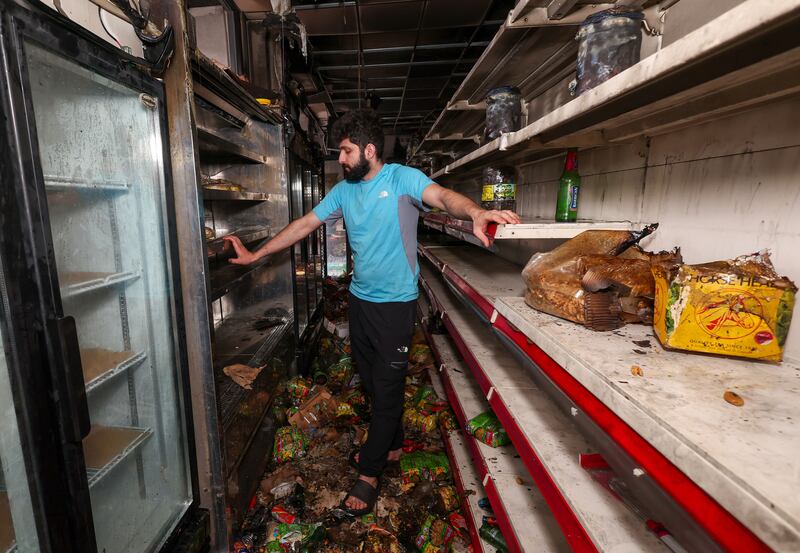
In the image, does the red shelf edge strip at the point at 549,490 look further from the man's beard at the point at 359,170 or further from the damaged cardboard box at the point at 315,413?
the damaged cardboard box at the point at 315,413

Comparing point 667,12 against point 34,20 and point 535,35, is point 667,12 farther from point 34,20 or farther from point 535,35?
point 34,20

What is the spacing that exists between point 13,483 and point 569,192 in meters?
2.34

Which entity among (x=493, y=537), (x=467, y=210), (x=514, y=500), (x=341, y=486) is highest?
(x=467, y=210)

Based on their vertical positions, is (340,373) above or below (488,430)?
below

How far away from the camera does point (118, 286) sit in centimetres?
151

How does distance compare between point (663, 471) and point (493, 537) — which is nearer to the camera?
point (663, 471)

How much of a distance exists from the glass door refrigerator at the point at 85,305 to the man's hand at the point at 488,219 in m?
1.27

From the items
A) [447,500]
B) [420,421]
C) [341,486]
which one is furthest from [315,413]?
[447,500]

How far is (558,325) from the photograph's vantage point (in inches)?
44.8

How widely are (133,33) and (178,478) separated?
6.35 ft

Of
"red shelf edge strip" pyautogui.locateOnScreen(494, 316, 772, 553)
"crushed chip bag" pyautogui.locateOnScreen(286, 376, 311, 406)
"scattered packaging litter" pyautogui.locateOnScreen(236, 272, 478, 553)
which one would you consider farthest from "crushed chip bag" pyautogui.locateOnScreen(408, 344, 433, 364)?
"red shelf edge strip" pyautogui.locateOnScreen(494, 316, 772, 553)

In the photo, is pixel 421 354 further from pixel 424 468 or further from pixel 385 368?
pixel 385 368

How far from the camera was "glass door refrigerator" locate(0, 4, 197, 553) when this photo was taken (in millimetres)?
927

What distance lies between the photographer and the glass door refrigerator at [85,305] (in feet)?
3.04
